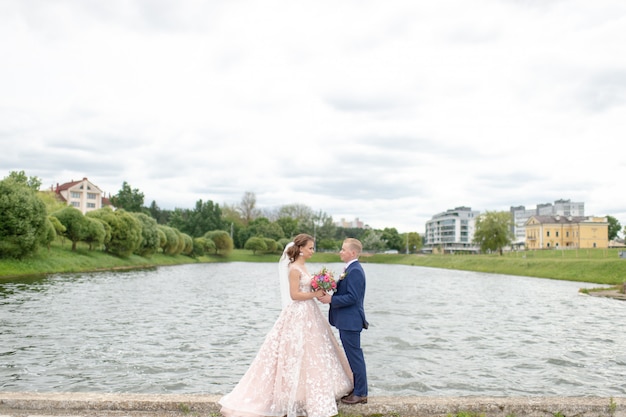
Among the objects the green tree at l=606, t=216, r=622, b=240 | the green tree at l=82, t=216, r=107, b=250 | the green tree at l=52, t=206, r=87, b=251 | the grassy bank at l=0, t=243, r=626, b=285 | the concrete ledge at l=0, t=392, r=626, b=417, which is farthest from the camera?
the green tree at l=606, t=216, r=622, b=240

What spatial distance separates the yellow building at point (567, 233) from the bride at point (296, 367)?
146029 mm

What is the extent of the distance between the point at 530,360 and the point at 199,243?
100139mm

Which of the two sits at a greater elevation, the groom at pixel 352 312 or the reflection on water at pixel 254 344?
the groom at pixel 352 312

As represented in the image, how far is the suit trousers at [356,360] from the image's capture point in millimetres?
7414

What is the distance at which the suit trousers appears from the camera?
24.3ft

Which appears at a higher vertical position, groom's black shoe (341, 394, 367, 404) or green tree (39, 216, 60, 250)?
green tree (39, 216, 60, 250)

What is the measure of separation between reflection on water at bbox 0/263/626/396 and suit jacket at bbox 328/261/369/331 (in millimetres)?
4648

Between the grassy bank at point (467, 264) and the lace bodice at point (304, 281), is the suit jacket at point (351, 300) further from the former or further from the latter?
the grassy bank at point (467, 264)

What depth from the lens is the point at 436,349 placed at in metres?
16.8

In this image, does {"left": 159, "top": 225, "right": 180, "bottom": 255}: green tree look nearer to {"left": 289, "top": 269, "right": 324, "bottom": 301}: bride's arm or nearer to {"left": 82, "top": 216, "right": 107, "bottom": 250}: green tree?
{"left": 82, "top": 216, "right": 107, "bottom": 250}: green tree

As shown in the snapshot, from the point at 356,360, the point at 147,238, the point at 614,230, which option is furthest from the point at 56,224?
the point at 614,230

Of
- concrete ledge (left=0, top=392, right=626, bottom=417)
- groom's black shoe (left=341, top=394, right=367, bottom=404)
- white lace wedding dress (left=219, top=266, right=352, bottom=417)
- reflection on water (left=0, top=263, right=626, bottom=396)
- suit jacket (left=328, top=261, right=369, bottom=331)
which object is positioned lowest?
reflection on water (left=0, top=263, right=626, bottom=396)

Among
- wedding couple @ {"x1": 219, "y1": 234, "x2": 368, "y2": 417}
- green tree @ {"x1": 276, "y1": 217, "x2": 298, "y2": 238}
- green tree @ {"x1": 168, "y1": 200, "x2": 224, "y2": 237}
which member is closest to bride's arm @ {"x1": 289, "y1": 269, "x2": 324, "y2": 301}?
wedding couple @ {"x1": 219, "y1": 234, "x2": 368, "y2": 417}

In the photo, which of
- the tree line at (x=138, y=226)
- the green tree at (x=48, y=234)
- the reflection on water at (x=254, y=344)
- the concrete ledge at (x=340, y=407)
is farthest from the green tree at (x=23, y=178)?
the concrete ledge at (x=340, y=407)
